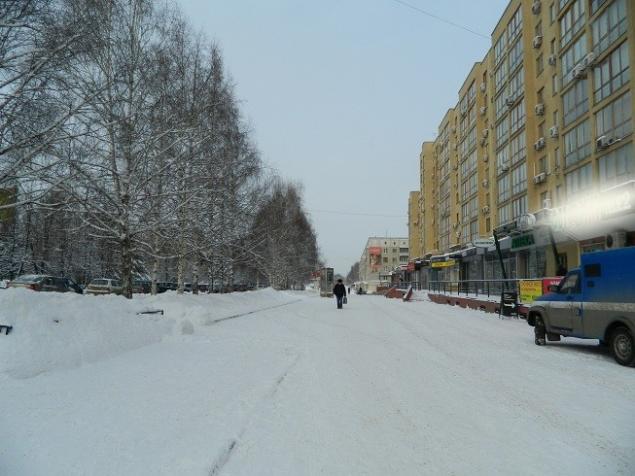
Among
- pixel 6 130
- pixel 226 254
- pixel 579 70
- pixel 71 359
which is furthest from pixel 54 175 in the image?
pixel 579 70

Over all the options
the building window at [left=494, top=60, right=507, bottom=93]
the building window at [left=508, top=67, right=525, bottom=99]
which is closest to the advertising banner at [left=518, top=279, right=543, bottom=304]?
the building window at [left=508, top=67, right=525, bottom=99]

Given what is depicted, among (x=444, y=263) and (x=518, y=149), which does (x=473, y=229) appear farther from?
(x=518, y=149)

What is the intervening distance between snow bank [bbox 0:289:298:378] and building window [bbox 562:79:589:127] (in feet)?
90.2

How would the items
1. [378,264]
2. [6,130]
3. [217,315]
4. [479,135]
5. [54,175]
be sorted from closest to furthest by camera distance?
[6,130]
[54,175]
[217,315]
[479,135]
[378,264]

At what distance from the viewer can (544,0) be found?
33.7 m

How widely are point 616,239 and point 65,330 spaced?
23060mm

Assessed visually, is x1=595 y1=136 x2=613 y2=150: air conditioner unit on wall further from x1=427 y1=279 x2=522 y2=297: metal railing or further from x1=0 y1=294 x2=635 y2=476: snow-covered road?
x1=0 y1=294 x2=635 y2=476: snow-covered road

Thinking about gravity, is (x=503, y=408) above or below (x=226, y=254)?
below

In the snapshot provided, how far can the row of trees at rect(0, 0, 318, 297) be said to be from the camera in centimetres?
907

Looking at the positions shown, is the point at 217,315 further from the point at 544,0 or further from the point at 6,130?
the point at 544,0

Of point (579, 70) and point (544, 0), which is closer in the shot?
point (579, 70)

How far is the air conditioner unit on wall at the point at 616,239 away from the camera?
2148 cm

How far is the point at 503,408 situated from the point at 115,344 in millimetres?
6422

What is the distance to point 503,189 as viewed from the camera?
42156 mm
